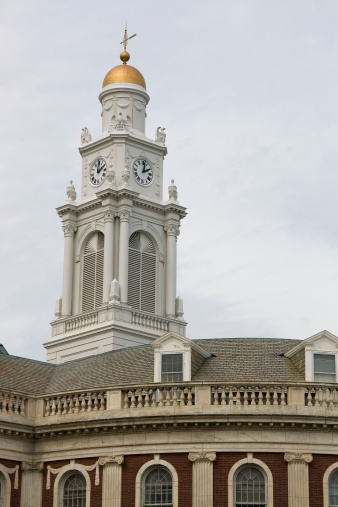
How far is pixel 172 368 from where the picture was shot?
5197cm

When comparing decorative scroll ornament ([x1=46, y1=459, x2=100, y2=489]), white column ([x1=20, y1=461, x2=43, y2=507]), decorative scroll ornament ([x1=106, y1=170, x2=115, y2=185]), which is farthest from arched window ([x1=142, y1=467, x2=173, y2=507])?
decorative scroll ornament ([x1=106, y1=170, x2=115, y2=185])

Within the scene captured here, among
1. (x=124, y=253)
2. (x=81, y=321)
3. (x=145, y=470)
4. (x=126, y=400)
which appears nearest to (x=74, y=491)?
(x=145, y=470)

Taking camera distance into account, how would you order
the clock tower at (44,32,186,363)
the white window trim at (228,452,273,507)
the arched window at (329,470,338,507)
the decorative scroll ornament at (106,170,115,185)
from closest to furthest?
the white window trim at (228,452,273,507)
the arched window at (329,470,338,507)
the clock tower at (44,32,186,363)
the decorative scroll ornament at (106,170,115,185)

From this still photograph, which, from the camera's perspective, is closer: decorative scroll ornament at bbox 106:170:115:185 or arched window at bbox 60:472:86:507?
arched window at bbox 60:472:86:507

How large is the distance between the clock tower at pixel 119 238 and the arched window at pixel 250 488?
2577cm

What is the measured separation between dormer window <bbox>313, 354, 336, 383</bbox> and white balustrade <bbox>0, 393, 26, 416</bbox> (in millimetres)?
11231

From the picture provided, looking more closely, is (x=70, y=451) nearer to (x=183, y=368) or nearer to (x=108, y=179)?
(x=183, y=368)

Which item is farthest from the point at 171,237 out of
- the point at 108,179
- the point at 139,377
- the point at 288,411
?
the point at 288,411

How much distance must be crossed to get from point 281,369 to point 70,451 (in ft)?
28.3

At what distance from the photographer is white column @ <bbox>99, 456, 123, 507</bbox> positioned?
48.9 meters

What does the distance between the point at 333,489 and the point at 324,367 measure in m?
5.17

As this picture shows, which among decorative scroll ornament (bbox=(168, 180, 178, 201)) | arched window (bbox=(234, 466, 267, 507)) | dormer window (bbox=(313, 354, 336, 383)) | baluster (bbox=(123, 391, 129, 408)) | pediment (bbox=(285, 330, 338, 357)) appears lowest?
A: arched window (bbox=(234, 466, 267, 507))

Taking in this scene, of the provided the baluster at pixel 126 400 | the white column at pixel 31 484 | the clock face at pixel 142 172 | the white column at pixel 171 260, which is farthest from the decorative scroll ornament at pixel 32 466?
the clock face at pixel 142 172

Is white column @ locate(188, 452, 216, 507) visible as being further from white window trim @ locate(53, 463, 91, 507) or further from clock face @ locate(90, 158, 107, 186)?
clock face @ locate(90, 158, 107, 186)
